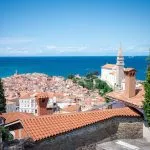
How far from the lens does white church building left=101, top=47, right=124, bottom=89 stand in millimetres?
115188

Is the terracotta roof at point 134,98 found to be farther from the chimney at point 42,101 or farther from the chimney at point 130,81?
the chimney at point 42,101

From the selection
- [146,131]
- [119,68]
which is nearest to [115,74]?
[119,68]

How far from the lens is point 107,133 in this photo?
606 inches

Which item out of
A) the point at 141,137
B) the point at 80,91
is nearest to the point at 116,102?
the point at 141,137

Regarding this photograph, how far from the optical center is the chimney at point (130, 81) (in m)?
17.5

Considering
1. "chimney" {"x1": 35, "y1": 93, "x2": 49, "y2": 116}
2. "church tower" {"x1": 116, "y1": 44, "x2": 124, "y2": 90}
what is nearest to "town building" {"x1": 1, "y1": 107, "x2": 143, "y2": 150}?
"chimney" {"x1": 35, "y1": 93, "x2": 49, "y2": 116}

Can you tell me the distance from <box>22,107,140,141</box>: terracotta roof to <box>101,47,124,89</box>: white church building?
8821cm

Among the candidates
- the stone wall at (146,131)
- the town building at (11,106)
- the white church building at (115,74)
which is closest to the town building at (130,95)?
the stone wall at (146,131)

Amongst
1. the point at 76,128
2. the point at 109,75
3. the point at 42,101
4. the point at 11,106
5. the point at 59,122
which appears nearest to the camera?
the point at 76,128

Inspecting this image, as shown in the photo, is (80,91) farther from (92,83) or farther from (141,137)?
(141,137)

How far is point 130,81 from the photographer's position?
1758cm

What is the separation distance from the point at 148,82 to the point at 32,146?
679 centimetres

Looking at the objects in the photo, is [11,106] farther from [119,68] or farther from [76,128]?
[76,128]

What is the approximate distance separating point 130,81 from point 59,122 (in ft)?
17.6
